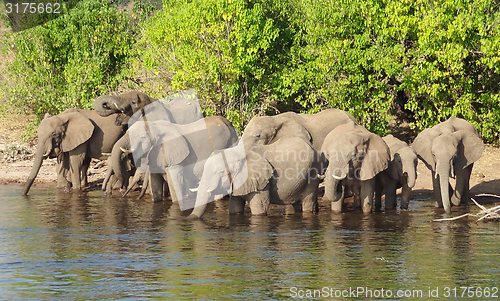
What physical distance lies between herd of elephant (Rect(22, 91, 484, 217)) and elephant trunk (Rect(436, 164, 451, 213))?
0.07ft

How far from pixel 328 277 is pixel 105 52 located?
1704cm

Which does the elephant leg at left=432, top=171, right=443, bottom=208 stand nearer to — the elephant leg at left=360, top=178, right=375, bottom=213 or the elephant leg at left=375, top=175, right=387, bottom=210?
the elephant leg at left=375, top=175, right=387, bottom=210

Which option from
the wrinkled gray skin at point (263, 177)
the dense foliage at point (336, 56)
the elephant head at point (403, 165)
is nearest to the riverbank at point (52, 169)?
the dense foliage at point (336, 56)

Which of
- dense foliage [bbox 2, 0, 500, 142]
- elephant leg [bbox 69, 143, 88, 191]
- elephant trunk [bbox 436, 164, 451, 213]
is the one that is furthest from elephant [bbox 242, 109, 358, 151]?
elephant leg [bbox 69, 143, 88, 191]

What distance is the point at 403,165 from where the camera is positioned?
16.5m

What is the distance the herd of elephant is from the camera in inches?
615

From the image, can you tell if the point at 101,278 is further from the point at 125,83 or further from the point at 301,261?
the point at 125,83

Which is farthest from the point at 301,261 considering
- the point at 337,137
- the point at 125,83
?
the point at 125,83

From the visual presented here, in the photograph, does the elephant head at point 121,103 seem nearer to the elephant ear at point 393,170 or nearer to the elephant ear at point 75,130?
the elephant ear at point 75,130

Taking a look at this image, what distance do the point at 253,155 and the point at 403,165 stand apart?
3.39m

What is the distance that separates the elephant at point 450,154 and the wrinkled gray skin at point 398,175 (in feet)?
1.52

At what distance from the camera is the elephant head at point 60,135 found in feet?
66.7

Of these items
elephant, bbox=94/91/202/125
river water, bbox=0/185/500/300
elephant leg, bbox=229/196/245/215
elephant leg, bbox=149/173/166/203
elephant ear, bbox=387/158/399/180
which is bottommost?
river water, bbox=0/185/500/300

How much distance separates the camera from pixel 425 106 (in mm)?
22016
